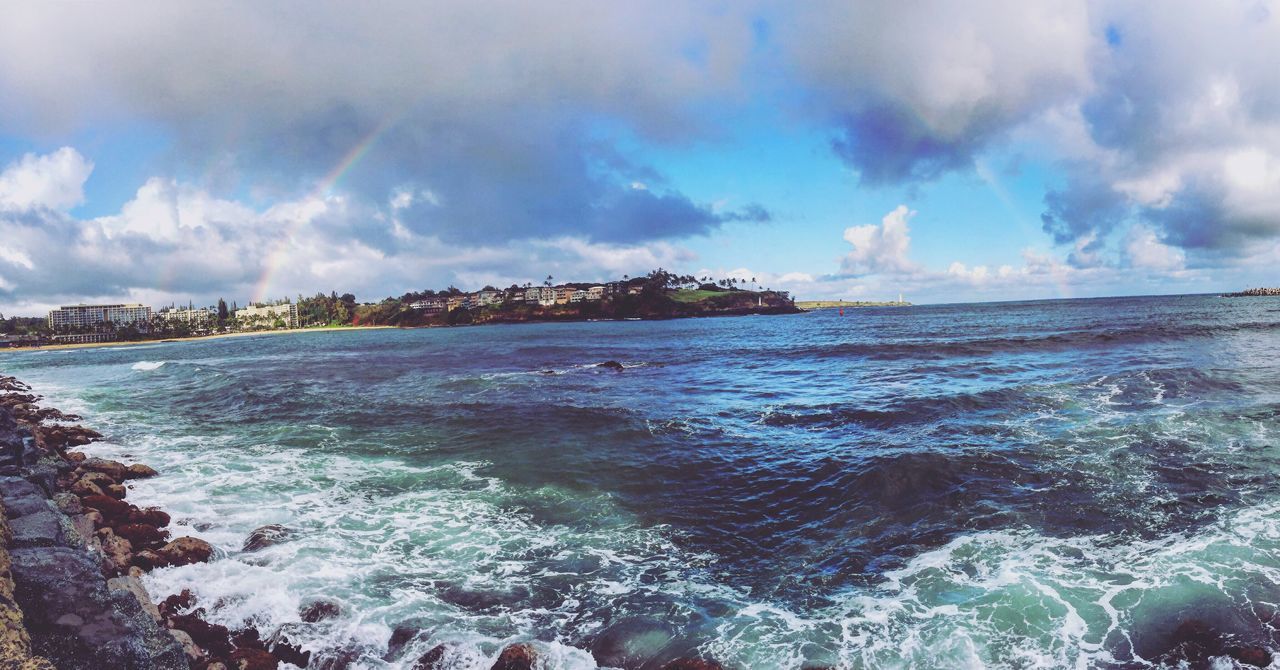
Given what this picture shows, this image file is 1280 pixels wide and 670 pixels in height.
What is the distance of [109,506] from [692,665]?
12166mm

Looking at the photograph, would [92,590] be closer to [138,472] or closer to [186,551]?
[186,551]

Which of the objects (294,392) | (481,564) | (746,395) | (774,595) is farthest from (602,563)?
(294,392)

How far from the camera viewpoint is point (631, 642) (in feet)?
24.2

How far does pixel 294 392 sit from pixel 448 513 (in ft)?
80.7

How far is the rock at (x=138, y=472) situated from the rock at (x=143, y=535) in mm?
5554

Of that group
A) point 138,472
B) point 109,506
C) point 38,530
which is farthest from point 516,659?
point 138,472

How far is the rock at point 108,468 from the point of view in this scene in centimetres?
1405

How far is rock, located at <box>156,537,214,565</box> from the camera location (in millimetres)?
9148

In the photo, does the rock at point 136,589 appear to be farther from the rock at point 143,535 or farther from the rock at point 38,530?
the rock at point 143,535

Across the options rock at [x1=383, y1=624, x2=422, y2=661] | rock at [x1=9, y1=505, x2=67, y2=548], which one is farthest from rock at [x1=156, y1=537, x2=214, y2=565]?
rock at [x1=383, y1=624, x2=422, y2=661]

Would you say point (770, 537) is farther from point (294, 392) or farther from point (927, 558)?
point (294, 392)

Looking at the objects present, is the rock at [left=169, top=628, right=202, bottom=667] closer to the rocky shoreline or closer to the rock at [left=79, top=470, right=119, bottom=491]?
the rocky shoreline

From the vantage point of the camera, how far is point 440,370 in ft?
138

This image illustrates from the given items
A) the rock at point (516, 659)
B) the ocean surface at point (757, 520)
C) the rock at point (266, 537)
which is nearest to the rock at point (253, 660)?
the ocean surface at point (757, 520)
